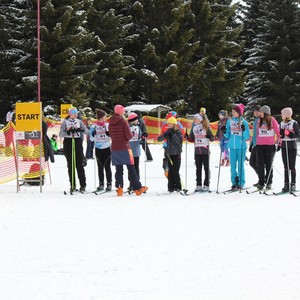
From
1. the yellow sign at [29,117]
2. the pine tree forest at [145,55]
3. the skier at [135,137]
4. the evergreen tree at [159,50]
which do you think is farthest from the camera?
the evergreen tree at [159,50]

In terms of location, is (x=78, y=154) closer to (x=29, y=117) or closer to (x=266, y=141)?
(x=29, y=117)

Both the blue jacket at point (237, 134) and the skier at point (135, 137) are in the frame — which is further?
the skier at point (135, 137)

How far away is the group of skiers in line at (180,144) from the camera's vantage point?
12469 millimetres

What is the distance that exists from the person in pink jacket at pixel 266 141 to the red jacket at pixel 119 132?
258 cm

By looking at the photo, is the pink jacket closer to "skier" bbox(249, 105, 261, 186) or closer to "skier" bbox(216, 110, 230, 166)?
"skier" bbox(249, 105, 261, 186)

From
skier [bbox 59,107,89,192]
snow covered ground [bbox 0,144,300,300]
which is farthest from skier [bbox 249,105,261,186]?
skier [bbox 59,107,89,192]

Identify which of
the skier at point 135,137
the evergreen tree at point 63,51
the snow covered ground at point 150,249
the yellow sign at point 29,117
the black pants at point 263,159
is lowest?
the snow covered ground at point 150,249

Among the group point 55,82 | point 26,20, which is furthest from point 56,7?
point 55,82

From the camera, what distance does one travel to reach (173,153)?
12984mm

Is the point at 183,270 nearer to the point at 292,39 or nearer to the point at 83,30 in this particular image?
the point at 83,30

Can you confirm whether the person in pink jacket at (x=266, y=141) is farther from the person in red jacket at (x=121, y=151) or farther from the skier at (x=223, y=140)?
the skier at (x=223, y=140)

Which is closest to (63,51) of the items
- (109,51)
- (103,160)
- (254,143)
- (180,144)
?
(109,51)

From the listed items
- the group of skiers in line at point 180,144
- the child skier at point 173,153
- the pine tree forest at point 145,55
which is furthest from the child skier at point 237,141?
the pine tree forest at point 145,55

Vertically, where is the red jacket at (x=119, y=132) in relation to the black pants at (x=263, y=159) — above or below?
above
